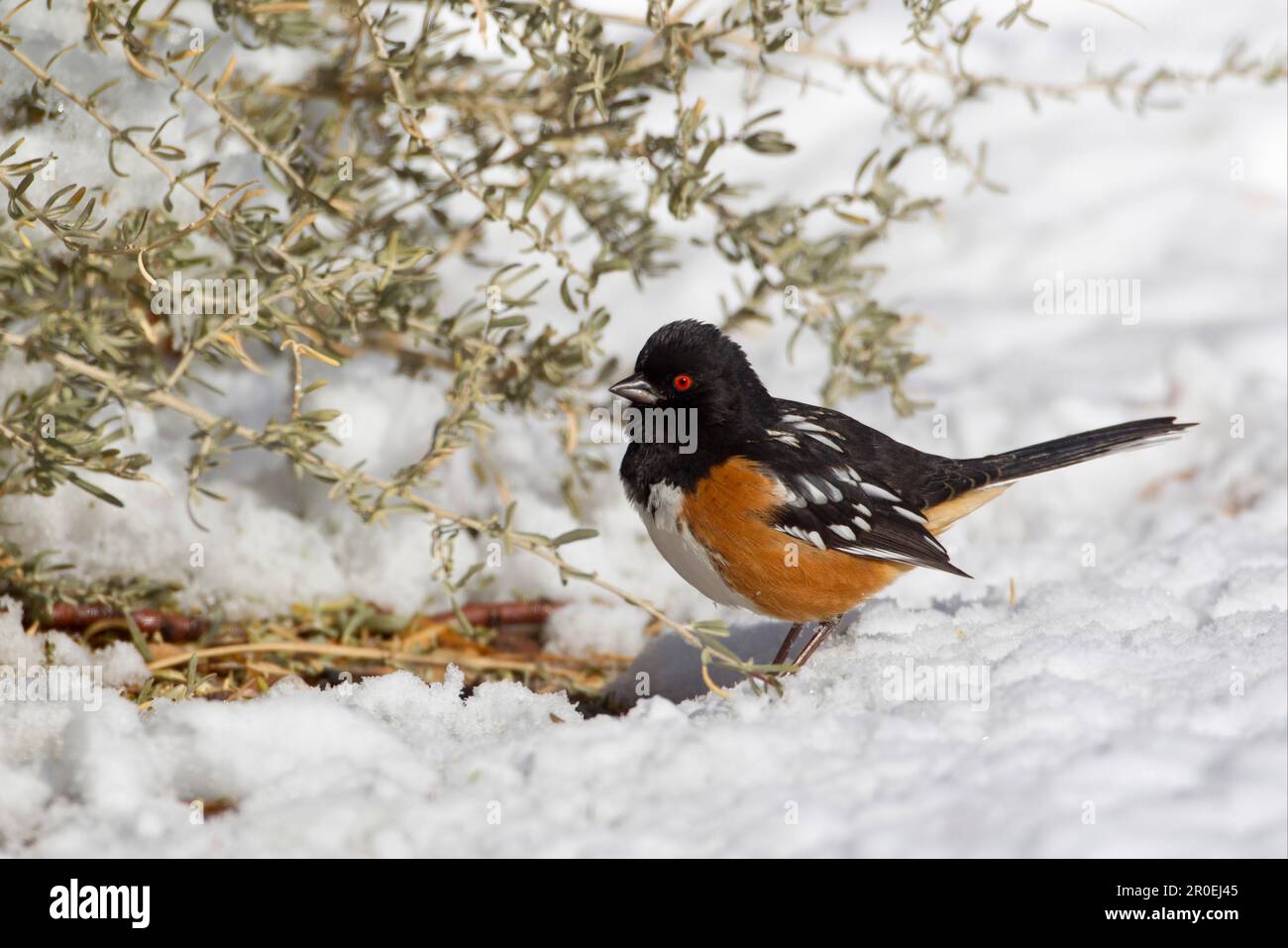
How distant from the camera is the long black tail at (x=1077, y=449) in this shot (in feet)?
11.5

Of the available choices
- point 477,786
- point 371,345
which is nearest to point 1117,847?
point 477,786

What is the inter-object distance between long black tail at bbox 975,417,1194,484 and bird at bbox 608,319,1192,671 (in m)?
0.02

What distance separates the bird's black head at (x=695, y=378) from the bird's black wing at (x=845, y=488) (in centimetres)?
12
